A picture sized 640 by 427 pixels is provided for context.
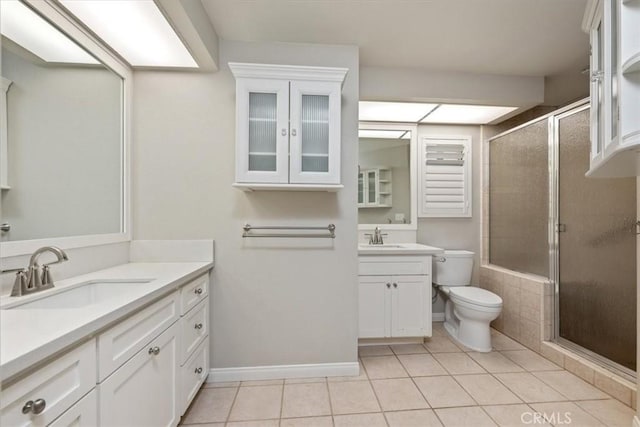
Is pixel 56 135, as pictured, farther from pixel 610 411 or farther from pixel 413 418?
pixel 610 411

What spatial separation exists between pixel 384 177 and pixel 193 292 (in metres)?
2.08

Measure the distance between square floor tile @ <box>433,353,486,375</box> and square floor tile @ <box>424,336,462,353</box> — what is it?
7cm

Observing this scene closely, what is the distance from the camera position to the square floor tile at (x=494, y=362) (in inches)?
81.2

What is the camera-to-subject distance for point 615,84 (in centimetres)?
103

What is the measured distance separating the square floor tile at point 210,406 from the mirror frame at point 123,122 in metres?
1.10

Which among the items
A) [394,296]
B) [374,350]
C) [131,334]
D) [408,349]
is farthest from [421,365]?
[131,334]

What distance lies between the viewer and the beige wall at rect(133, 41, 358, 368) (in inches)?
74.8

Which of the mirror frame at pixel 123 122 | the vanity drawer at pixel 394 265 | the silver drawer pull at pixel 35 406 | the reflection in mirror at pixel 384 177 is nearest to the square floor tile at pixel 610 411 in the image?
the vanity drawer at pixel 394 265

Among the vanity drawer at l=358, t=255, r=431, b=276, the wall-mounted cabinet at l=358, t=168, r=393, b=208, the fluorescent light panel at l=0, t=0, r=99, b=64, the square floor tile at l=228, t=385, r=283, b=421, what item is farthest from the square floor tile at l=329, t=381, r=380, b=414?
the fluorescent light panel at l=0, t=0, r=99, b=64

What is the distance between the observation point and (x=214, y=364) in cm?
194

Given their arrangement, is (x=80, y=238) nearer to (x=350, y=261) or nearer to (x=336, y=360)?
(x=350, y=261)

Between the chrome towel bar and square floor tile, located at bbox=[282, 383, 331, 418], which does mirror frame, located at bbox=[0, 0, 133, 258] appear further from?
square floor tile, located at bbox=[282, 383, 331, 418]

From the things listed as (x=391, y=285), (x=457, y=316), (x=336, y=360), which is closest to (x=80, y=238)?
(x=336, y=360)

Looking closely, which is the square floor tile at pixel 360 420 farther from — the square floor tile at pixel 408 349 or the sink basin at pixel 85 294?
the sink basin at pixel 85 294
